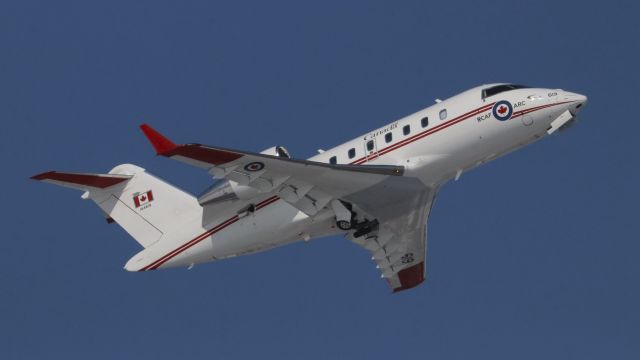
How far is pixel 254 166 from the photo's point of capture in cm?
2405

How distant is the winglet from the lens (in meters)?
22.2

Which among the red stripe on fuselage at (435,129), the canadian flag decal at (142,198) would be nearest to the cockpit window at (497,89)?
the red stripe on fuselage at (435,129)

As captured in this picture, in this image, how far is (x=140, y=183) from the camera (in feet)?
94.4

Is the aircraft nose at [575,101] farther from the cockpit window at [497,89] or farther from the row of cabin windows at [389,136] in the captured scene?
the row of cabin windows at [389,136]

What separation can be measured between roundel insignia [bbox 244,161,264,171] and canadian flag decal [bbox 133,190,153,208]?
5427 millimetres

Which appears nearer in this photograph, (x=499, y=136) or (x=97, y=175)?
(x=499, y=136)

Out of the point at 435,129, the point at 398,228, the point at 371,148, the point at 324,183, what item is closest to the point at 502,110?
the point at 435,129

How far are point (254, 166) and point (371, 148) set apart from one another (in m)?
3.42

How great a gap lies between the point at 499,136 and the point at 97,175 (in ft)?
36.6

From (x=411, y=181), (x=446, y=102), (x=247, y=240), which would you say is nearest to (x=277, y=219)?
(x=247, y=240)

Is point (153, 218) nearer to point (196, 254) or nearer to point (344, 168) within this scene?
point (196, 254)

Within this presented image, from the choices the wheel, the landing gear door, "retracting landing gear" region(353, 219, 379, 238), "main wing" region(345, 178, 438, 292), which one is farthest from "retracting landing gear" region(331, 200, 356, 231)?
the landing gear door

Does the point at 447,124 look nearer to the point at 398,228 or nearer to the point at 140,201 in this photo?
the point at 398,228

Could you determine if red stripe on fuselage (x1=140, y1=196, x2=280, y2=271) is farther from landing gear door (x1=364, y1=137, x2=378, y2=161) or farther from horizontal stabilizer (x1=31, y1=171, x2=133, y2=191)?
horizontal stabilizer (x1=31, y1=171, x2=133, y2=191)
